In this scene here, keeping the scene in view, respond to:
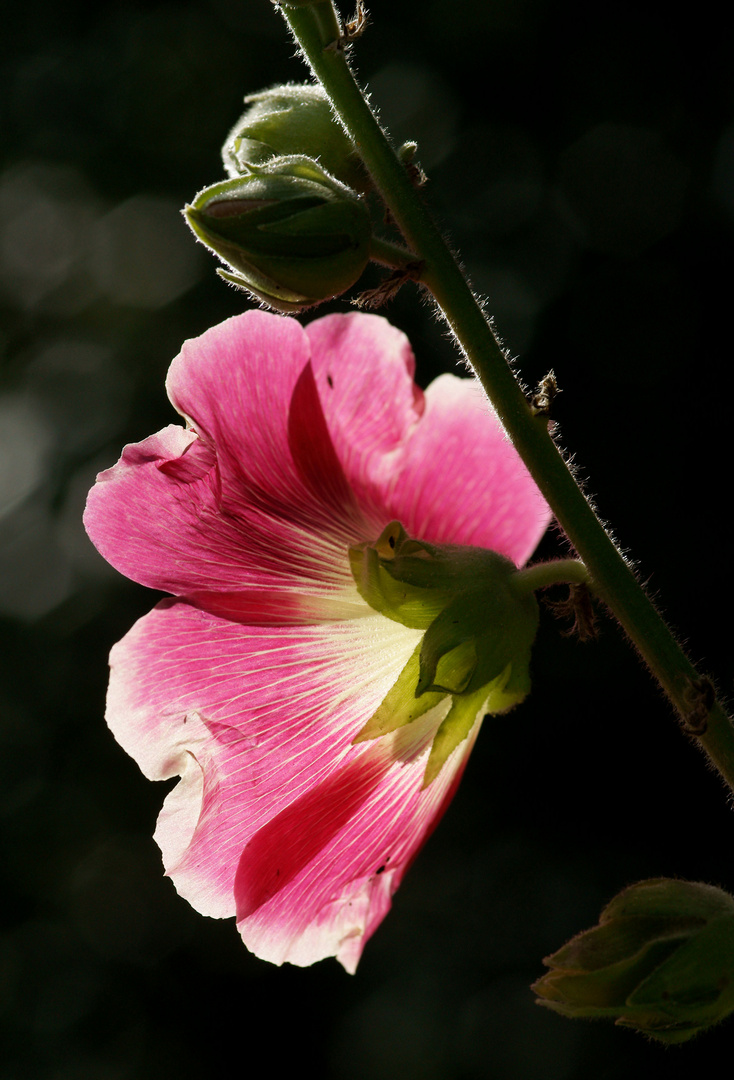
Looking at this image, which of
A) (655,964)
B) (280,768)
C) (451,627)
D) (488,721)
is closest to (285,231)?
(451,627)

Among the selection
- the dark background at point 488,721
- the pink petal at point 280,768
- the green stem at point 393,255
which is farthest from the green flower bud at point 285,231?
the dark background at point 488,721

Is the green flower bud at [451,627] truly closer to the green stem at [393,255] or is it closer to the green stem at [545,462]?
the green stem at [545,462]

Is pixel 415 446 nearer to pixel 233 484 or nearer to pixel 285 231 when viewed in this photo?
pixel 233 484

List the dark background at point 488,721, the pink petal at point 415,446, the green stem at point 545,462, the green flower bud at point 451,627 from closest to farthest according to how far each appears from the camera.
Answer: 1. the green stem at point 545,462
2. the green flower bud at point 451,627
3. the pink petal at point 415,446
4. the dark background at point 488,721

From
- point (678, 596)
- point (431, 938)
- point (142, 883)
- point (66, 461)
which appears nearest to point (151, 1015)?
point (142, 883)

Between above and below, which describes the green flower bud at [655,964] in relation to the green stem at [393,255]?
below

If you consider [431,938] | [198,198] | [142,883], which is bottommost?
[431,938]

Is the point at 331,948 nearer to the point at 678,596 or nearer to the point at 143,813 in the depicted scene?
the point at 678,596
